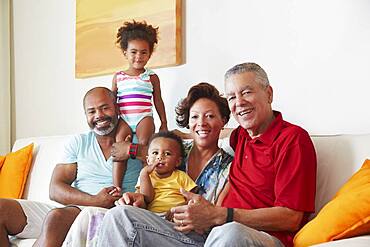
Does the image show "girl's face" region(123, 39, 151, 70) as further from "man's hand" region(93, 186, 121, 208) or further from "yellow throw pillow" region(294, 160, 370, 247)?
"yellow throw pillow" region(294, 160, 370, 247)

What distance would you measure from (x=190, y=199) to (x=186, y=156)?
0.52 m

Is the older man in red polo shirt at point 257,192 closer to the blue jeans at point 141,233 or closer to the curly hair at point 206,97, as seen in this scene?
the blue jeans at point 141,233

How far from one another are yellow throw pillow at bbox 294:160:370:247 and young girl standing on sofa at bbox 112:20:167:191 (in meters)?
1.25

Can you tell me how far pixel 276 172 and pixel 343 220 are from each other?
350mm

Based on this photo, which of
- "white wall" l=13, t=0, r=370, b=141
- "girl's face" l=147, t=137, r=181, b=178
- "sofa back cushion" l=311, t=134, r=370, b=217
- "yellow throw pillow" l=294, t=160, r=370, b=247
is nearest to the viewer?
"yellow throw pillow" l=294, t=160, r=370, b=247

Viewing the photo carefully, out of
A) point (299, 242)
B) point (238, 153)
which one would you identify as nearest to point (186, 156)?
point (238, 153)

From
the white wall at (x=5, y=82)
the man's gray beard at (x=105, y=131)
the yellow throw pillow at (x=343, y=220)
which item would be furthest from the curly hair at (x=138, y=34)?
the white wall at (x=5, y=82)

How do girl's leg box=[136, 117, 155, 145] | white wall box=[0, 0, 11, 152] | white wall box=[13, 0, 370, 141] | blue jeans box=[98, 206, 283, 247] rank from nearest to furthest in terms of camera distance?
1. blue jeans box=[98, 206, 283, 247]
2. white wall box=[13, 0, 370, 141]
3. girl's leg box=[136, 117, 155, 145]
4. white wall box=[0, 0, 11, 152]

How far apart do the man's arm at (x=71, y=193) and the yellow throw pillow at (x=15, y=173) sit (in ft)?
1.56

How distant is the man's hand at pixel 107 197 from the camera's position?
2758mm

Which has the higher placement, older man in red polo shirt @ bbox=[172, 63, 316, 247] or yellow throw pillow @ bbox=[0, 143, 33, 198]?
older man in red polo shirt @ bbox=[172, 63, 316, 247]

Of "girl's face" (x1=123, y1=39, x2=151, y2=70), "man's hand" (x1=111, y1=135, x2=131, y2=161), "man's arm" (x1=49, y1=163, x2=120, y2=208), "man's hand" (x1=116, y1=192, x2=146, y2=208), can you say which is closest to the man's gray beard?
"man's hand" (x1=111, y1=135, x2=131, y2=161)

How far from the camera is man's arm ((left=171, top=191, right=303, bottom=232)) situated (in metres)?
2.07

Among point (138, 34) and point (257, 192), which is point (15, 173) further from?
point (257, 192)
